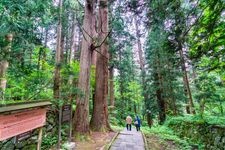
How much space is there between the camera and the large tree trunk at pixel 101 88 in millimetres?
10469

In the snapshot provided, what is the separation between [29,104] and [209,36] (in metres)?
4.19

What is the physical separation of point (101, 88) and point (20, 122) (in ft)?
22.7

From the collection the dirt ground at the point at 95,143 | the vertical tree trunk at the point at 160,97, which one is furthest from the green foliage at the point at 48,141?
the vertical tree trunk at the point at 160,97

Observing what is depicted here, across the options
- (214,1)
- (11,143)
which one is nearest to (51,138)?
(11,143)

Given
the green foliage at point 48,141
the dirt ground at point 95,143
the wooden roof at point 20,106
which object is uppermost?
the wooden roof at point 20,106

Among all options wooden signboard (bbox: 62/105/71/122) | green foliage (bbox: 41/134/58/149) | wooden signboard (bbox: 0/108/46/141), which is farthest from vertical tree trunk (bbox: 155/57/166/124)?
wooden signboard (bbox: 0/108/46/141)

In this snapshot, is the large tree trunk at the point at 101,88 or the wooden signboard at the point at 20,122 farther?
the large tree trunk at the point at 101,88

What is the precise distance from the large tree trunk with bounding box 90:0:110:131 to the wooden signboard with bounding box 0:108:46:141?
5337 millimetres

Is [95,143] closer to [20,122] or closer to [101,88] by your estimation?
[101,88]

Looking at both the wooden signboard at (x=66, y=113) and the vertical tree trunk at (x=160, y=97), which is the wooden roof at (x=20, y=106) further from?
the vertical tree trunk at (x=160, y=97)

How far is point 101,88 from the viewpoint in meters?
11.0

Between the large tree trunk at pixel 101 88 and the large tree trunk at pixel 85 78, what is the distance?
3.70 ft

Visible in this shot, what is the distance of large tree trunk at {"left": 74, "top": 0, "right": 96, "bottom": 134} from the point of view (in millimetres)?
8781

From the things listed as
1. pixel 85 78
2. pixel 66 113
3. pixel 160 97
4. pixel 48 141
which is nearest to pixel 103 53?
pixel 85 78
